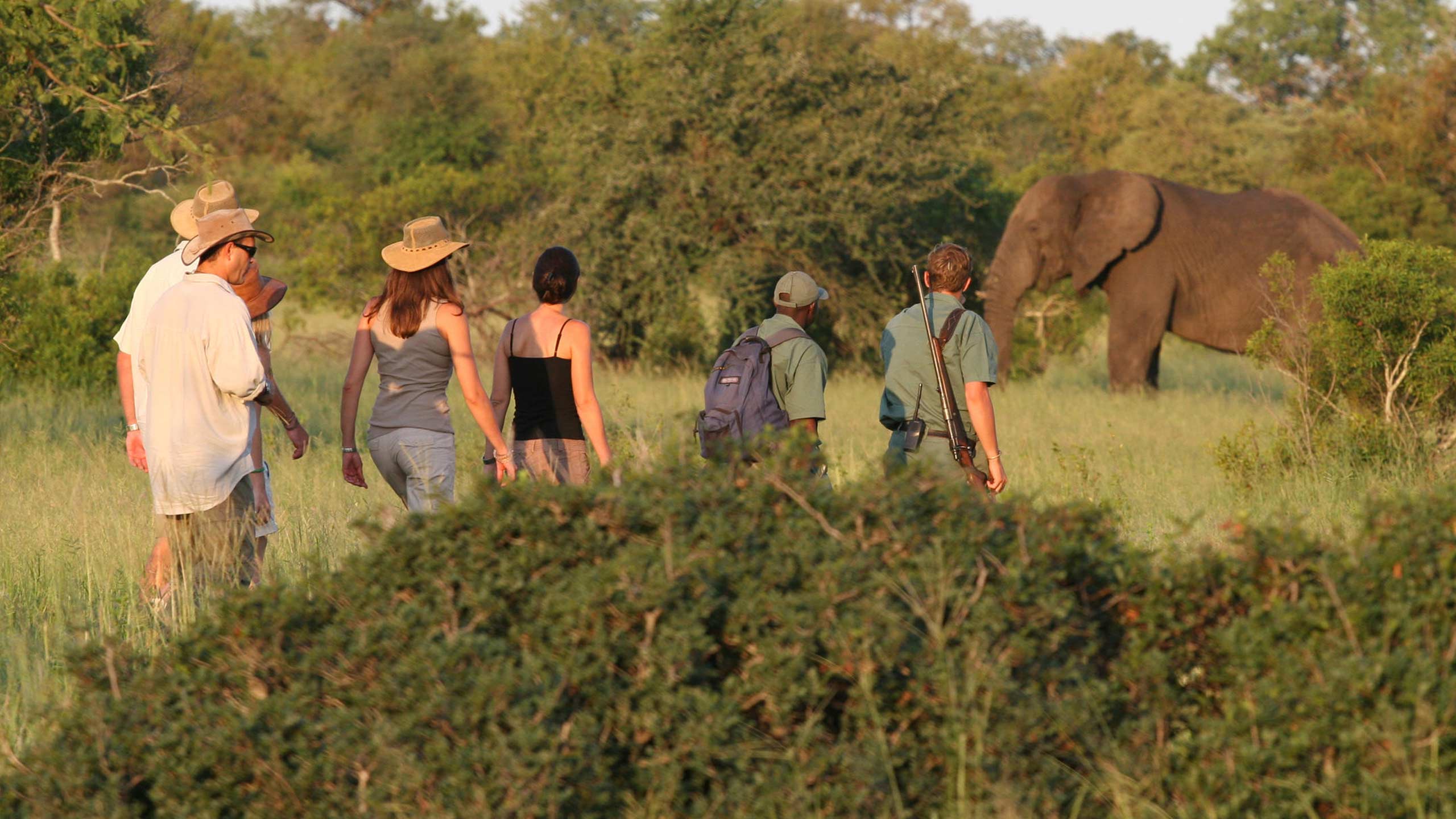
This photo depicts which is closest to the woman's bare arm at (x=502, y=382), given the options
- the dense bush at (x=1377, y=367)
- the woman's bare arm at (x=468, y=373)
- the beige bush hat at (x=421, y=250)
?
the woman's bare arm at (x=468, y=373)

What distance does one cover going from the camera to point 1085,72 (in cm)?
4175

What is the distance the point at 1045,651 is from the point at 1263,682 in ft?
1.63

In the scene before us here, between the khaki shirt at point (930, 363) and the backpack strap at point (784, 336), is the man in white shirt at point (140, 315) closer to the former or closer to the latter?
the backpack strap at point (784, 336)

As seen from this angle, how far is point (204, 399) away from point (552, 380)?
4.56ft

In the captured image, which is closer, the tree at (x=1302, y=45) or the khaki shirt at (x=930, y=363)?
the khaki shirt at (x=930, y=363)

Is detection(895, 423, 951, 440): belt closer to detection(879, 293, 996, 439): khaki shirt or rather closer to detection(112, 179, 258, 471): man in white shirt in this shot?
detection(879, 293, 996, 439): khaki shirt

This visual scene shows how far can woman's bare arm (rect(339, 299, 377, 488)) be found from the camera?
589cm

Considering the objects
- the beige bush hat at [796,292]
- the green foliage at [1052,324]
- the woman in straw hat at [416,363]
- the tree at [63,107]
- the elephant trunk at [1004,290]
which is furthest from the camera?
the green foliage at [1052,324]

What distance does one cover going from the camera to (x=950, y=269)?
6164 mm

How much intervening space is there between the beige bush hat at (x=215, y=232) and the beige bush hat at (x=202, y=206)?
72 centimetres

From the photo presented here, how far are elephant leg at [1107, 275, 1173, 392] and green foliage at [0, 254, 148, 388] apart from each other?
10.4 meters

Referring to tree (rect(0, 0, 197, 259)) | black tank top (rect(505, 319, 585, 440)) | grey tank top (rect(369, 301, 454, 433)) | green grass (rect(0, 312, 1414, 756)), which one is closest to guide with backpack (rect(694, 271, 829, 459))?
green grass (rect(0, 312, 1414, 756))

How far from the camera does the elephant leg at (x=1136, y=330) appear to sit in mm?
16062

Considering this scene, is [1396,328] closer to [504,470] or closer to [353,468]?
[504,470]
